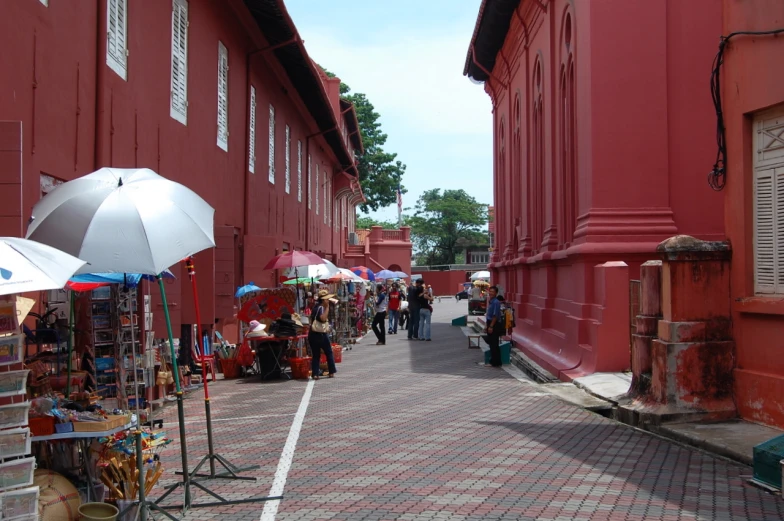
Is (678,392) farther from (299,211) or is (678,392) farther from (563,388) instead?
(299,211)

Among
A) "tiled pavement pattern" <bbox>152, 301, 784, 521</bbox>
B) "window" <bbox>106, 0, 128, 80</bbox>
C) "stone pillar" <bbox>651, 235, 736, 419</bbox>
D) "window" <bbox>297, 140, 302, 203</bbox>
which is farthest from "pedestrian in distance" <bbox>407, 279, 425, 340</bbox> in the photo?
"stone pillar" <bbox>651, 235, 736, 419</bbox>

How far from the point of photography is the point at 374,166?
62.3m

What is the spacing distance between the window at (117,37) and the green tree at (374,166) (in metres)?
49.3

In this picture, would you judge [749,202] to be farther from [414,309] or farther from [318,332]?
[414,309]

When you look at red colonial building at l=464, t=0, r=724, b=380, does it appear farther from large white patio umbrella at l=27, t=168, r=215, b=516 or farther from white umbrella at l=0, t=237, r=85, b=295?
white umbrella at l=0, t=237, r=85, b=295

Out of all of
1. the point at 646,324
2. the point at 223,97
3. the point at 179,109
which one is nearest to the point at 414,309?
the point at 223,97

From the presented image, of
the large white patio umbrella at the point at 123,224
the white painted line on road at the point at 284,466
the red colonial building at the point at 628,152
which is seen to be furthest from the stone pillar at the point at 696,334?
the large white patio umbrella at the point at 123,224

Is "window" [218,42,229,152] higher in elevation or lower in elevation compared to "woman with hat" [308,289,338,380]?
higher

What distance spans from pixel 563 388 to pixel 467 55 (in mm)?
18068

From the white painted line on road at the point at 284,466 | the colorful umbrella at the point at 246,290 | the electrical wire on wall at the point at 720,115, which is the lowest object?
the white painted line on road at the point at 284,466

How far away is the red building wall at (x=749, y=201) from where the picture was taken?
8.99 meters

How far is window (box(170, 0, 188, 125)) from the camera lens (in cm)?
1432

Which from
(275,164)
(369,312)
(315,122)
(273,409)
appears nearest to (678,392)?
(273,409)

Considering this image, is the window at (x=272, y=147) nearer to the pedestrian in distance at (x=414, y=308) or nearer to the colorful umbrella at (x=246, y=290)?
the pedestrian in distance at (x=414, y=308)
